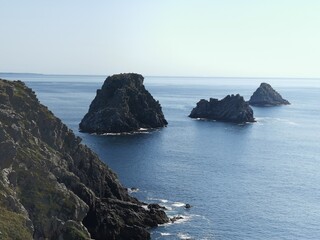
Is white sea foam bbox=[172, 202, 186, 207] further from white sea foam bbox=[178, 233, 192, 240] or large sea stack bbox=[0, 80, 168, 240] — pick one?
white sea foam bbox=[178, 233, 192, 240]

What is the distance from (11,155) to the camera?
9606 centimetres

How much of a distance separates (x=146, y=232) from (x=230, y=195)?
4107cm

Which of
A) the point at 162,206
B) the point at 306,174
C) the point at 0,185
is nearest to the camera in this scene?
the point at 0,185

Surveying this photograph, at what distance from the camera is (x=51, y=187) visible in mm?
97938

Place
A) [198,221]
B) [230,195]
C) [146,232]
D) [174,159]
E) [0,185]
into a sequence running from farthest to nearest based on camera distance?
[174,159] → [230,195] → [198,221] → [146,232] → [0,185]

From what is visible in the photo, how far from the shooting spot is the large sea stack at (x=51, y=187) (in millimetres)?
90375

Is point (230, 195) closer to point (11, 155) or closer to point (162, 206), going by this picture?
point (162, 206)

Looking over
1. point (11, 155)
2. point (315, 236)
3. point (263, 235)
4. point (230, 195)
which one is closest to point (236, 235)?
point (263, 235)

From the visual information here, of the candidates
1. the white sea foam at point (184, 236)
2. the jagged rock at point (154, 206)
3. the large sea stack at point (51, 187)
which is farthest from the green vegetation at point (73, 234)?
the jagged rock at point (154, 206)

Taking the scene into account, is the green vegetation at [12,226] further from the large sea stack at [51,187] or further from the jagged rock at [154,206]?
the jagged rock at [154,206]

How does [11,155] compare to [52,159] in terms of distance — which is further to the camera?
[52,159]

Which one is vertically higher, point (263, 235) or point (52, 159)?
point (52, 159)

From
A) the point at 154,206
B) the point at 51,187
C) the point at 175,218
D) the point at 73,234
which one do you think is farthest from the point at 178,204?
the point at 73,234

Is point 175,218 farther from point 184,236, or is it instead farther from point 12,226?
point 12,226
